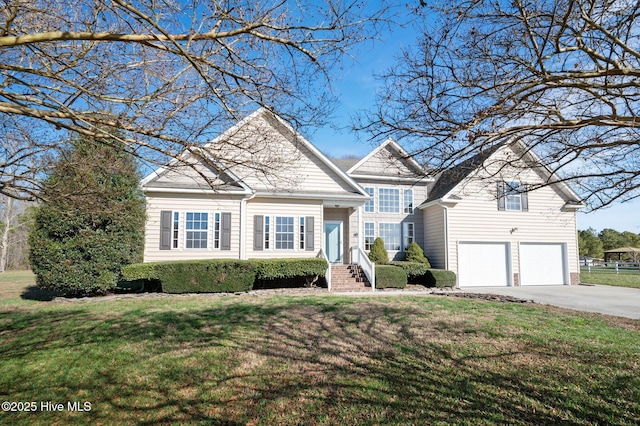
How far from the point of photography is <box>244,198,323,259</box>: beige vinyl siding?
15070 millimetres

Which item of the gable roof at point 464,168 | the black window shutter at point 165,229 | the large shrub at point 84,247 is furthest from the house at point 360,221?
the gable roof at point 464,168

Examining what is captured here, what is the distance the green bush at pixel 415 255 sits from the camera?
18.1m

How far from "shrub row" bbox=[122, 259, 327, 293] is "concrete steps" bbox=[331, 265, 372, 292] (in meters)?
1.57

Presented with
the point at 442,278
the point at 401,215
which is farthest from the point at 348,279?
the point at 401,215

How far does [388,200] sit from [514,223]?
651 cm

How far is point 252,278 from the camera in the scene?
13.1 metres

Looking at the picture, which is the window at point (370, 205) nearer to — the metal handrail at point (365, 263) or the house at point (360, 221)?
the house at point (360, 221)

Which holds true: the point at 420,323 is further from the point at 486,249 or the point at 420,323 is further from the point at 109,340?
the point at 486,249

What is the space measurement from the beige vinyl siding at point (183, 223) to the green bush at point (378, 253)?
686 cm

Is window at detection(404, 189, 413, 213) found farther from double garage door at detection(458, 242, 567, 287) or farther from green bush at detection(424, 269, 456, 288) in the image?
green bush at detection(424, 269, 456, 288)

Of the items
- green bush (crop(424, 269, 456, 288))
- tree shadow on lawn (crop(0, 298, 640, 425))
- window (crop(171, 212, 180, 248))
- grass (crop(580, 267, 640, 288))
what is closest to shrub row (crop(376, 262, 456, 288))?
green bush (crop(424, 269, 456, 288))

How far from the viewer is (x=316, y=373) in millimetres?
4707

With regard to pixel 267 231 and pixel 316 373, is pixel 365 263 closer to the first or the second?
pixel 267 231

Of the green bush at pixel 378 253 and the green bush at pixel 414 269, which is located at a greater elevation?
the green bush at pixel 378 253
